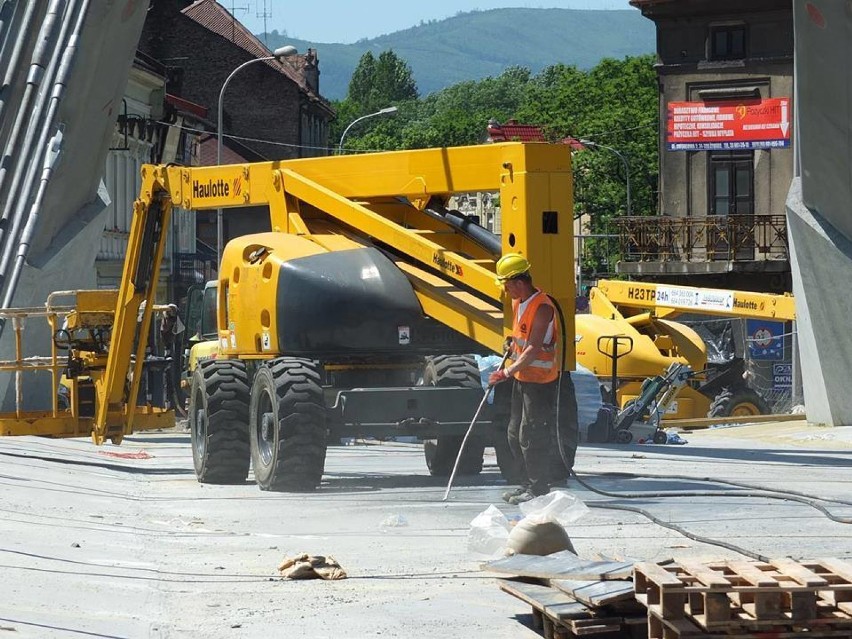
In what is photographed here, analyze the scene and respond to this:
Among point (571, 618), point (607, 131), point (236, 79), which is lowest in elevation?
point (571, 618)

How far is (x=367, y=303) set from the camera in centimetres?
1565

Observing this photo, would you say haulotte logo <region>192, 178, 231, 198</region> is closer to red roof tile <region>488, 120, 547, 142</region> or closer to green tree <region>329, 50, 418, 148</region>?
red roof tile <region>488, 120, 547, 142</region>

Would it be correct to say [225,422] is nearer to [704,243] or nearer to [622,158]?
[704,243]

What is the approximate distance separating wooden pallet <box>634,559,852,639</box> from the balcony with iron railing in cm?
4206

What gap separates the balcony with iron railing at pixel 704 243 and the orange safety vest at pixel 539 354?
116ft

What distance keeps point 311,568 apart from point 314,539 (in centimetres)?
189

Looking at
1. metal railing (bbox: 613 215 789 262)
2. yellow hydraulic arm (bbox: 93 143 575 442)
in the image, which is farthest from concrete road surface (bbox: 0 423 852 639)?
metal railing (bbox: 613 215 789 262)

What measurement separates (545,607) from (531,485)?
19.7 feet

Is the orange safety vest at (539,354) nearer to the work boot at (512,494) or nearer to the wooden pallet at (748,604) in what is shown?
the work boot at (512,494)

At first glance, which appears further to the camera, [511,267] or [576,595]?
[511,267]

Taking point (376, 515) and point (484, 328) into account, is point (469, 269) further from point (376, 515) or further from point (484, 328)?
point (376, 515)

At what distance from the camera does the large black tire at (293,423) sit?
49.6 feet

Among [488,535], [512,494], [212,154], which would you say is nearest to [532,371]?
[512,494]

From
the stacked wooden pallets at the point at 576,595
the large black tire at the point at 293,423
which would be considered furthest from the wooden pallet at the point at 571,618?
the large black tire at the point at 293,423
